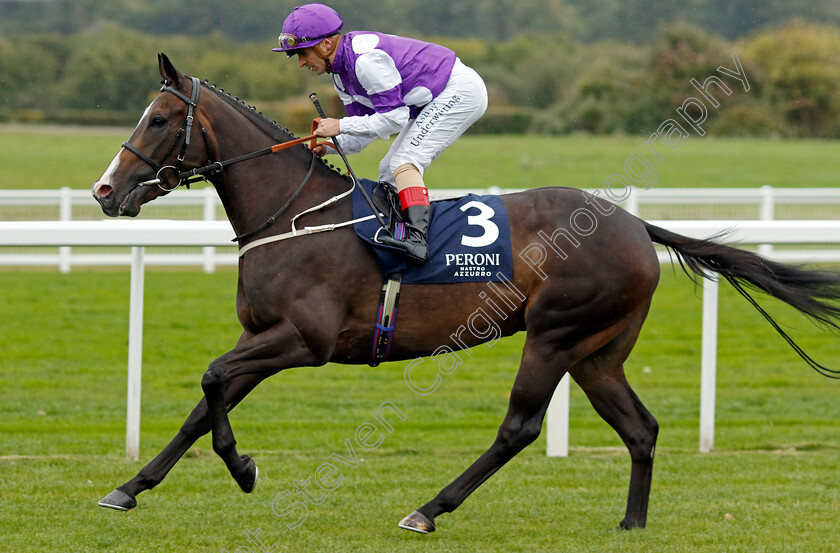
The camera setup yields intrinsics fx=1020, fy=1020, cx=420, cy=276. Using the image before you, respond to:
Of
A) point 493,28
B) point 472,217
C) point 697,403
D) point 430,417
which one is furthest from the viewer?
point 493,28

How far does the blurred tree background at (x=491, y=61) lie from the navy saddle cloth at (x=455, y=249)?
10958mm

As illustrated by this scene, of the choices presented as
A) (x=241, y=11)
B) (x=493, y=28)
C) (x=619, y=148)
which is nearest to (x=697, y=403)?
(x=619, y=148)

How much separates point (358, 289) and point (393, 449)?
172cm

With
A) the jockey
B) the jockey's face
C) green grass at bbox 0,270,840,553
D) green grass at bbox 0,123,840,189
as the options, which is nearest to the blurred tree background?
green grass at bbox 0,123,840,189

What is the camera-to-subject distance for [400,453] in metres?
5.18

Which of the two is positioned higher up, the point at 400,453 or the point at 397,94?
the point at 397,94

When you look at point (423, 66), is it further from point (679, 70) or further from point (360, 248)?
point (679, 70)

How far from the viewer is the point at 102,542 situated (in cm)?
361

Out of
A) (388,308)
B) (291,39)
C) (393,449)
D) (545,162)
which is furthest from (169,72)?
(545,162)

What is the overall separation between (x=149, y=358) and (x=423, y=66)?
442cm

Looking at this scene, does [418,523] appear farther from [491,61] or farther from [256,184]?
[491,61]

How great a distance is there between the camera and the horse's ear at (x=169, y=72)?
Result: 3639 mm

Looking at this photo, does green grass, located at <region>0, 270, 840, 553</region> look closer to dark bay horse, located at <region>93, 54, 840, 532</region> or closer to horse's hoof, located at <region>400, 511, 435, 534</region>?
horse's hoof, located at <region>400, 511, 435, 534</region>

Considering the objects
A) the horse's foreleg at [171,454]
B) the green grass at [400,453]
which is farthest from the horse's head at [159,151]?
the green grass at [400,453]
